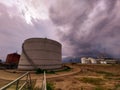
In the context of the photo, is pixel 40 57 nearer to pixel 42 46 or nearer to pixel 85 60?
pixel 42 46

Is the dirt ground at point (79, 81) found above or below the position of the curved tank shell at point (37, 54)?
below

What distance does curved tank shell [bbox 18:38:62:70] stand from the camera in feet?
131

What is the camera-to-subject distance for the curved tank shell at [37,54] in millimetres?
40000

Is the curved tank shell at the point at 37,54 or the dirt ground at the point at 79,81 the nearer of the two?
the dirt ground at the point at 79,81

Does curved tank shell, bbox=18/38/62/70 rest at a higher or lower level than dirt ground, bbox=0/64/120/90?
higher

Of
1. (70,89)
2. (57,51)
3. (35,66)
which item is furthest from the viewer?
(57,51)

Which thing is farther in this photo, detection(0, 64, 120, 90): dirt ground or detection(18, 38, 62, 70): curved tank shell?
detection(18, 38, 62, 70): curved tank shell

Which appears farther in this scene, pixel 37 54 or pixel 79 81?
pixel 37 54

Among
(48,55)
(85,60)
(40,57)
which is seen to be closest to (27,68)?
(40,57)

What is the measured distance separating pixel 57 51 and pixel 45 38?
302 inches

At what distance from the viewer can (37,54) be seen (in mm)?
40719

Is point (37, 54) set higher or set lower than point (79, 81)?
higher

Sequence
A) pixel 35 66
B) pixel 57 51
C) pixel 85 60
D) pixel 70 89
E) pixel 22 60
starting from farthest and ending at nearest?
1. pixel 85 60
2. pixel 57 51
3. pixel 22 60
4. pixel 35 66
5. pixel 70 89

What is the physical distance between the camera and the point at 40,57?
40.6 meters
